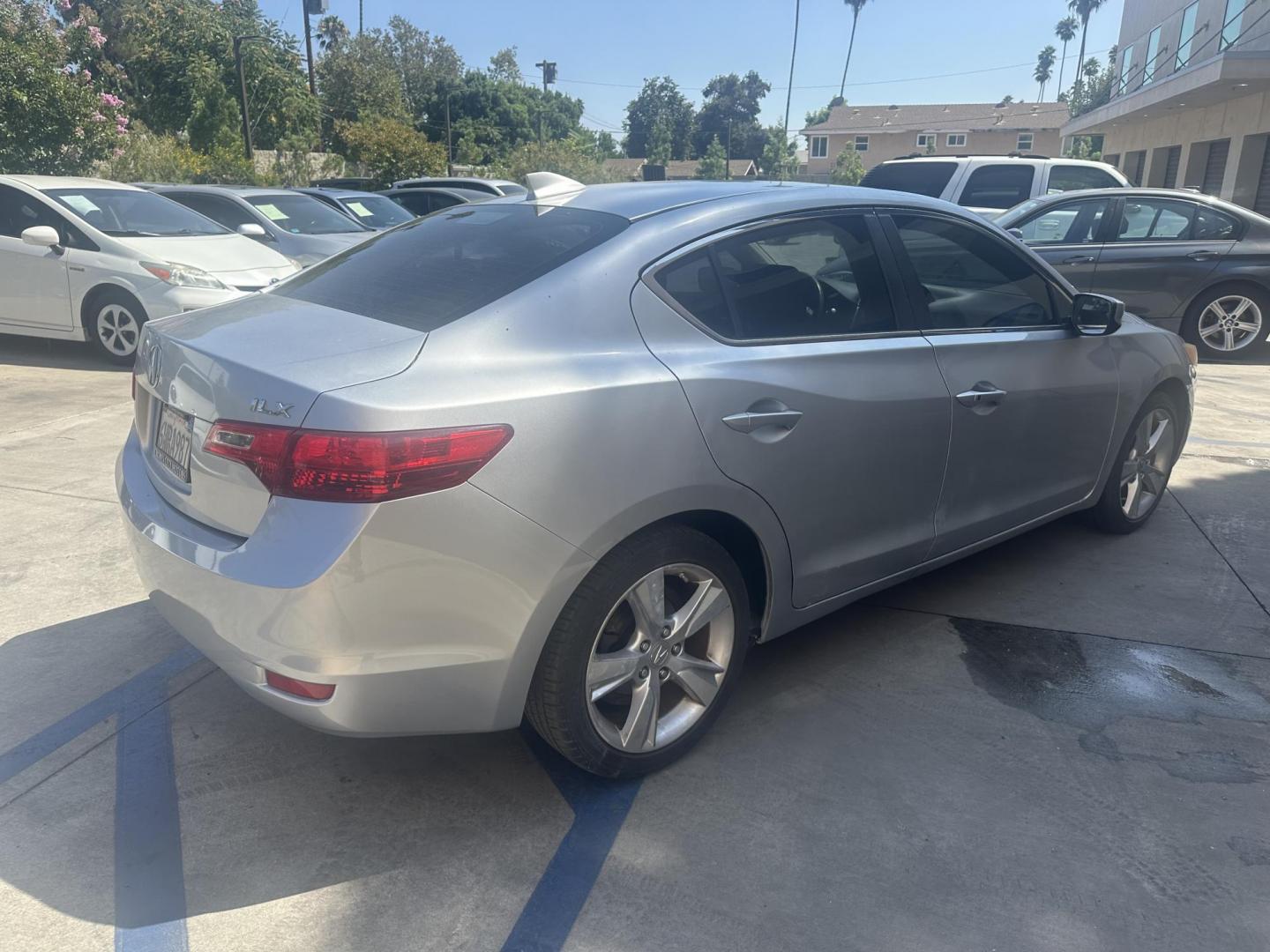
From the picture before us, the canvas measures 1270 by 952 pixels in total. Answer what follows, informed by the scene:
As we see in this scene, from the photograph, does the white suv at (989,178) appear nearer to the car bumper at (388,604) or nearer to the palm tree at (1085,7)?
the car bumper at (388,604)

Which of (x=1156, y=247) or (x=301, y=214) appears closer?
(x=1156, y=247)

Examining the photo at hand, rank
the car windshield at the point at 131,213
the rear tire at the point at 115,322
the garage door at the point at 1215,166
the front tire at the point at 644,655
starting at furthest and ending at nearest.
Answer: the garage door at the point at 1215,166
the car windshield at the point at 131,213
the rear tire at the point at 115,322
the front tire at the point at 644,655

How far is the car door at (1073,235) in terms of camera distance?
9.89 m

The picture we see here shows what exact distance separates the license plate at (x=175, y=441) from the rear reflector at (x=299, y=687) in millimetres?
619

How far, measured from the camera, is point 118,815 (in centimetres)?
282

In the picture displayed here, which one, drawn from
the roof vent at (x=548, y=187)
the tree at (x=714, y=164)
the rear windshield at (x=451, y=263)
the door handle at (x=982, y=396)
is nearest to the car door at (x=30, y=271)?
the rear windshield at (x=451, y=263)

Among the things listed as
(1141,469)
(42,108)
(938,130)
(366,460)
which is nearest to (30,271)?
(366,460)

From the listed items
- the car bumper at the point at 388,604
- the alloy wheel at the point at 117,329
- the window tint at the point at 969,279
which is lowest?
the alloy wheel at the point at 117,329

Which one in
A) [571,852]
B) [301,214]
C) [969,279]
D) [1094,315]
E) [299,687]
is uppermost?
[969,279]

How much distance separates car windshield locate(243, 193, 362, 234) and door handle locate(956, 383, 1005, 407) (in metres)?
9.55

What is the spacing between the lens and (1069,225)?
32.8 ft

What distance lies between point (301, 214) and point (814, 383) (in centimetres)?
1036

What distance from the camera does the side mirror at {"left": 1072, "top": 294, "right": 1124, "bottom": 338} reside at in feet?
14.0

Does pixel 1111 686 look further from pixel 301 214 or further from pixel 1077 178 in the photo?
pixel 301 214
